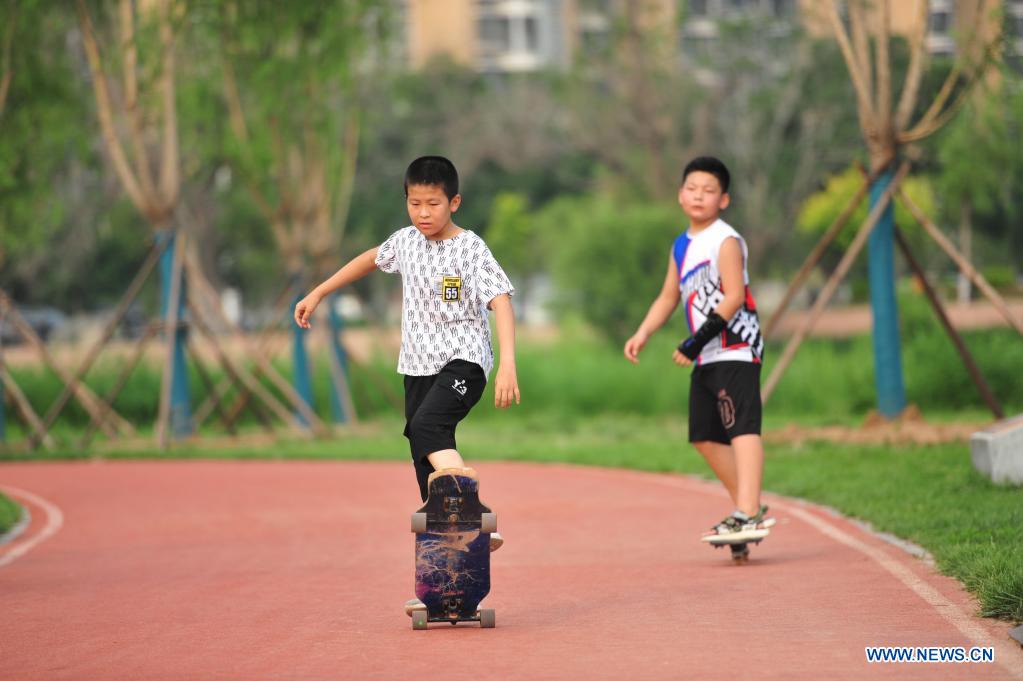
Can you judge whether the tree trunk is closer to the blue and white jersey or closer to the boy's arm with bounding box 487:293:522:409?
the blue and white jersey

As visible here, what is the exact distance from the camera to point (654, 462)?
15.2 m

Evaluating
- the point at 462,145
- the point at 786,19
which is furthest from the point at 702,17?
the point at 462,145

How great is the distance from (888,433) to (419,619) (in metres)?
9.37

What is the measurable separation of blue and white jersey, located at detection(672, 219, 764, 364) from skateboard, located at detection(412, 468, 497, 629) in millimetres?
2408

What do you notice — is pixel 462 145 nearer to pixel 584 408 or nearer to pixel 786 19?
pixel 786 19

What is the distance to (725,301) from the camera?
8.52 metres

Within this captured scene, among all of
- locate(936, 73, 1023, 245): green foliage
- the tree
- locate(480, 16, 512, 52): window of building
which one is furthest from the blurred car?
locate(480, 16, 512, 52): window of building

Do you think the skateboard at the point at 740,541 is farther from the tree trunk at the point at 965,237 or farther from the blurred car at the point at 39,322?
the blurred car at the point at 39,322

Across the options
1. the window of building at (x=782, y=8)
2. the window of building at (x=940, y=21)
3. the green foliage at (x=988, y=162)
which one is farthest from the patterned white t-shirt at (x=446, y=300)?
the window of building at (x=940, y=21)

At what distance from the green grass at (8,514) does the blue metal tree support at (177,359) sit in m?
6.78

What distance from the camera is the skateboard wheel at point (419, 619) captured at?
679 centimetres

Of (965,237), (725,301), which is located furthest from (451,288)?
(965,237)

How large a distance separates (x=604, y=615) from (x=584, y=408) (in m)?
17.8

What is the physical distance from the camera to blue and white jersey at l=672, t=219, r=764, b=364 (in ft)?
28.5
